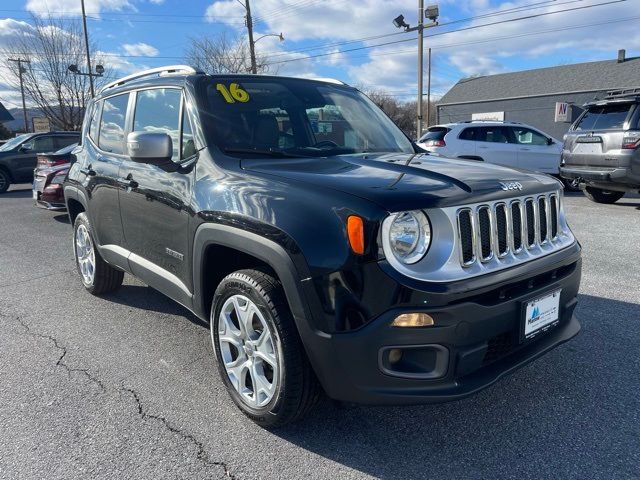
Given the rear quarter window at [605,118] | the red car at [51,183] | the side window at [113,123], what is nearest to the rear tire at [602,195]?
the rear quarter window at [605,118]

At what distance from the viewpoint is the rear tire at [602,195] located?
995cm

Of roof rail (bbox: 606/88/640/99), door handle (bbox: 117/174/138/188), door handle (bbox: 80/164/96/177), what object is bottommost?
door handle (bbox: 117/174/138/188)

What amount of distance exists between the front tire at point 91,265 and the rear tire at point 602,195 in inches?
356

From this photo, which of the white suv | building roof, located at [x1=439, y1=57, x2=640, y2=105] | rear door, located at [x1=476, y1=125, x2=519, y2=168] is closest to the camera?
the white suv

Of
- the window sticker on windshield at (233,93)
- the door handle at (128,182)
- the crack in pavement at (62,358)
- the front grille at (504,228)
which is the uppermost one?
the window sticker on windshield at (233,93)

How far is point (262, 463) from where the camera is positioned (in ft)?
7.82

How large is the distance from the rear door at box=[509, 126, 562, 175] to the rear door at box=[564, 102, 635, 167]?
Answer: 2629mm

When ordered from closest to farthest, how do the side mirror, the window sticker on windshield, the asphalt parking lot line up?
the asphalt parking lot → the side mirror → the window sticker on windshield

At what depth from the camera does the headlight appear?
2.13 m

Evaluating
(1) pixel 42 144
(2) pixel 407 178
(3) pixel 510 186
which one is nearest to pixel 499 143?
(3) pixel 510 186

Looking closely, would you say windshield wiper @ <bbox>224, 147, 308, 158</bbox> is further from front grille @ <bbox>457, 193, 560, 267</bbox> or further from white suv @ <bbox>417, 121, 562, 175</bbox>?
white suv @ <bbox>417, 121, 562, 175</bbox>

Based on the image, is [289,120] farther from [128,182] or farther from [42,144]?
[42,144]

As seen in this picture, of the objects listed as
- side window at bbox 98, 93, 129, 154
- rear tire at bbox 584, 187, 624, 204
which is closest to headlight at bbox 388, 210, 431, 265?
side window at bbox 98, 93, 129, 154

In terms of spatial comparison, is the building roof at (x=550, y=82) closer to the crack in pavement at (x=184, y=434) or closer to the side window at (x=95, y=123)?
the side window at (x=95, y=123)
